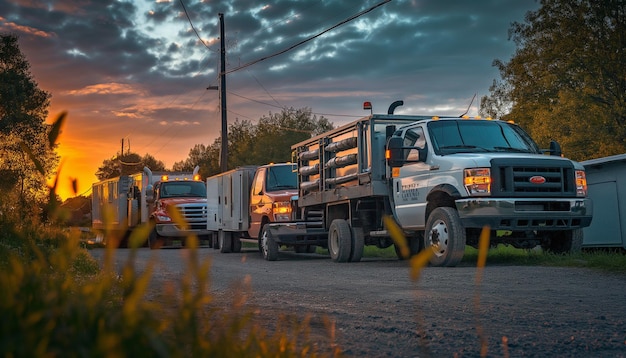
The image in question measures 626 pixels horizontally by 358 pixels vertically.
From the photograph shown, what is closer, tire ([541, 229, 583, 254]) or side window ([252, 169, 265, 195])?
tire ([541, 229, 583, 254])

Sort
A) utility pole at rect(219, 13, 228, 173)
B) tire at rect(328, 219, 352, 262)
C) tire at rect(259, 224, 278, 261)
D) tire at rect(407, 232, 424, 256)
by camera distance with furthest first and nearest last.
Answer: utility pole at rect(219, 13, 228, 173), tire at rect(259, 224, 278, 261), tire at rect(407, 232, 424, 256), tire at rect(328, 219, 352, 262)

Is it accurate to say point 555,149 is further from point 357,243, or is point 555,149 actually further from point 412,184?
point 357,243

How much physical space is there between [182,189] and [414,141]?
16.4 meters

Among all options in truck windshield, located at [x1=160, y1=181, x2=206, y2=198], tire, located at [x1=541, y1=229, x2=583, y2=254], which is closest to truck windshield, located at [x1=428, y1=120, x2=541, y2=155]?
tire, located at [x1=541, y1=229, x2=583, y2=254]

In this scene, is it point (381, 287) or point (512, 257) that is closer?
point (381, 287)

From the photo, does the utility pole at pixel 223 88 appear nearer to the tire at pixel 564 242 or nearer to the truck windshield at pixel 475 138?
the truck windshield at pixel 475 138

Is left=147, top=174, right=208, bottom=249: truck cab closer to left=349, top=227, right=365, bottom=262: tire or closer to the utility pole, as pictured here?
the utility pole

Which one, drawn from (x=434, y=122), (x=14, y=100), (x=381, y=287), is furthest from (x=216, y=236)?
(x=14, y=100)

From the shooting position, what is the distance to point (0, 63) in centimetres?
5341

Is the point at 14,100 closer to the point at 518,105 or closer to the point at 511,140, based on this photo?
the point at 518,105

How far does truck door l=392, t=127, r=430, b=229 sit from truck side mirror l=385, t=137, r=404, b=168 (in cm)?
22

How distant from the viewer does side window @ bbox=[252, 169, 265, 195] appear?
2149cm

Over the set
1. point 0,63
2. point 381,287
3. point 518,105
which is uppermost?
point 0,63

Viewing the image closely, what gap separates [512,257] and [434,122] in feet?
9.76
